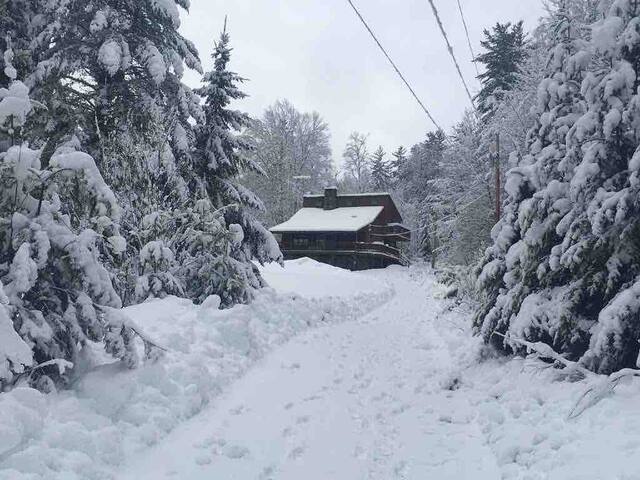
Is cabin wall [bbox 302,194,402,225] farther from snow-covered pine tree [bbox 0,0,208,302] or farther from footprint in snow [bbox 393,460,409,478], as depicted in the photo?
footprint in snow [bbox 393,460,409,478]

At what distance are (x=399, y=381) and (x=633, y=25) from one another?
5.88 metres

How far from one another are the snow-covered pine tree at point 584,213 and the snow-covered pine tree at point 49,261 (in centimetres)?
535

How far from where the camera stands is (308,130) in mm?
60688

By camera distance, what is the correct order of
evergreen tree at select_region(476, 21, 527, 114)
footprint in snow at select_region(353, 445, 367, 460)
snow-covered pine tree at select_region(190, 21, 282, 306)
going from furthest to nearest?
evergreen tree at select_region(476, 21, 527, 114)
snow-covered pine tree at select_region(190, 21, 282, 306)
footprint in snow at select_region(353, 445, 367, 460)

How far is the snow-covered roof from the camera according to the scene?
124ft

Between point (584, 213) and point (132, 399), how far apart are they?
19.5 feet

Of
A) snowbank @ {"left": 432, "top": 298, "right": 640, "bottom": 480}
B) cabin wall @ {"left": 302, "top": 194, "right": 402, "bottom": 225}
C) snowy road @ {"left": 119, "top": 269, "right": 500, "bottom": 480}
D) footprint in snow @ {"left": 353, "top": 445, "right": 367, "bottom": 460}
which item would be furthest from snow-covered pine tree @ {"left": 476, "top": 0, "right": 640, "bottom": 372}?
cabin wall @ {"left": 302, "top": 194, "right": 402, "bottom": 225}

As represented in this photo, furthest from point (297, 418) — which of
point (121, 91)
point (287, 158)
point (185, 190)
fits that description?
point (287, 158)

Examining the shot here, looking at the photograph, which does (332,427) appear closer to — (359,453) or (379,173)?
(359,453)

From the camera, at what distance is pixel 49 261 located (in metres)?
5.00

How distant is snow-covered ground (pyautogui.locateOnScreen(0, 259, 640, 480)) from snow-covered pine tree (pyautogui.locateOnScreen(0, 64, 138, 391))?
427 mm

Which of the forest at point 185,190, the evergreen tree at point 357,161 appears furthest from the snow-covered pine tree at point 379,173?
the forest at point 185,190

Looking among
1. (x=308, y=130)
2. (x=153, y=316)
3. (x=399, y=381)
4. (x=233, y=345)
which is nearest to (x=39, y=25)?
(x=153, y=316)

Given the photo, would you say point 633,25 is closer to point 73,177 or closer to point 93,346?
point 73,177
